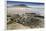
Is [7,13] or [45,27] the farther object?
[45,27]

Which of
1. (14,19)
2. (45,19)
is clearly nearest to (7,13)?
(14,19)

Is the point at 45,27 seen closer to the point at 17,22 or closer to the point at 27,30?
the point at 27,30

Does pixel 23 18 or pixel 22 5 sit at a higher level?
pixel 22 5

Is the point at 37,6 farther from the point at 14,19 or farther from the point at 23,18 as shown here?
the point at 14,19

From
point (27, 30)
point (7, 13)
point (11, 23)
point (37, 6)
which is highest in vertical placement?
point (37, 6)

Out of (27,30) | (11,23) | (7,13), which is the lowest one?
(27,30)

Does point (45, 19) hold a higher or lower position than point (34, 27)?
higher

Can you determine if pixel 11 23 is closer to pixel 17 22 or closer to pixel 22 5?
pixel 17 22

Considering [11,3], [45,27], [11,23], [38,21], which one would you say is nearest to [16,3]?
[11,3]
